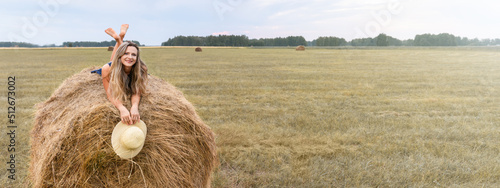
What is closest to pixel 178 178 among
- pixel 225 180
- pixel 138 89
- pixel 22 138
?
pixel 138 89

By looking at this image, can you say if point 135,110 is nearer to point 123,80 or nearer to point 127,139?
point 127,139

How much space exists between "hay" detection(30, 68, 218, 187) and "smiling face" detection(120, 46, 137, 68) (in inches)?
14.9

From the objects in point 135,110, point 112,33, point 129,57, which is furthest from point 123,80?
point 112,33

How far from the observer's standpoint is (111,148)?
2.86 meters

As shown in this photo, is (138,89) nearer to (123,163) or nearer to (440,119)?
(123,163)

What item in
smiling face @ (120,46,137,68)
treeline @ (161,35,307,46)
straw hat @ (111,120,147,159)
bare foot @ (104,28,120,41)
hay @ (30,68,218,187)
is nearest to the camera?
straw hat @ (111,120,147,159)

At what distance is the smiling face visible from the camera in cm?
322

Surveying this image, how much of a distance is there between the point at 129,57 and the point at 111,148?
0.94 meters

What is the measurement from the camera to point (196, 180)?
3.40 metres

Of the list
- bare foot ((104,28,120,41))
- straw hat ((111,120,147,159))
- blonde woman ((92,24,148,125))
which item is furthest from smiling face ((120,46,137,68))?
bare foot ((104,28,120,41))

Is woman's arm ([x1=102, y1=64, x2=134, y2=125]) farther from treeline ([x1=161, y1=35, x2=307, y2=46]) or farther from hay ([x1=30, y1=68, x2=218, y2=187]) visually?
treeline ([x1=161, y1=35, x2=307, y2=46])

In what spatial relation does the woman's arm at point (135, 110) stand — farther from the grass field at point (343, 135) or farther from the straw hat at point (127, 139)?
the grass field at point (343, 135)

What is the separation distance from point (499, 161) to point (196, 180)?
4.92 metres

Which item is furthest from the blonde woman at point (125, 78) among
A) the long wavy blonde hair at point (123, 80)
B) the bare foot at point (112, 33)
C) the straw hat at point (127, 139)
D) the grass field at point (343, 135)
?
the grass field at point (343, 135)
